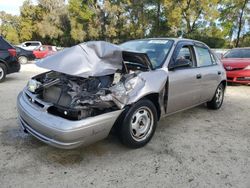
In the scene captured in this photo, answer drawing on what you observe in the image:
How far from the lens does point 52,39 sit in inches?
1465

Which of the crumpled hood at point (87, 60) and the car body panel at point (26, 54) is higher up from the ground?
the crumpled hood at point (87, 60)

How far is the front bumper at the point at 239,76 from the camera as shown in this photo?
27.3 ft

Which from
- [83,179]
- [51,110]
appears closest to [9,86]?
[51,110]

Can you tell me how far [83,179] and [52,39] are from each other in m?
37.0

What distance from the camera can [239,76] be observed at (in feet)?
27.5

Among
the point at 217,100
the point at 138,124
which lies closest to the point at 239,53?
the point at 217,100

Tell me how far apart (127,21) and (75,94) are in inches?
1189

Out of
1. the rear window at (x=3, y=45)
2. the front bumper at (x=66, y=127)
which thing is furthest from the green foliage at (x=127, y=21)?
the front bumper at (x=66, y=127)

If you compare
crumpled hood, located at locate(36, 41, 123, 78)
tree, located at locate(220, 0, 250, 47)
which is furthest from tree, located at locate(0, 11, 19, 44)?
crumpled hood, located at locate(36, 41, 123, 78)

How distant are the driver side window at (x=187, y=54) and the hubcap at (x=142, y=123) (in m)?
1.24

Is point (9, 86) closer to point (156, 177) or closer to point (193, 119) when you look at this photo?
point (193, 119)

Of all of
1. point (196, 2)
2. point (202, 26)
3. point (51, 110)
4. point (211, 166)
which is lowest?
point (211, 166)

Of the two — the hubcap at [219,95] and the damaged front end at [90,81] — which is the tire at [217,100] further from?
the damaged front end at [90,81]

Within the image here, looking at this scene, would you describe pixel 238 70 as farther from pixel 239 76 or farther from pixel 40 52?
pixel 40 52
